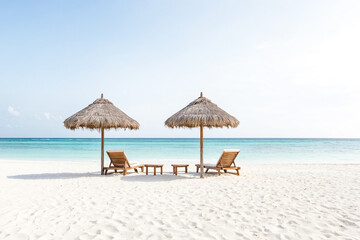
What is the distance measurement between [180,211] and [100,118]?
4.00 m

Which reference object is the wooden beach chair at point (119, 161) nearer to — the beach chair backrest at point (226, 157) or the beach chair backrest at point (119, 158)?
the beach chair backrest at point (119, 158)

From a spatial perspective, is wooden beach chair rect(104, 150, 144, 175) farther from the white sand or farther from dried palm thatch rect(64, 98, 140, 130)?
the white sand

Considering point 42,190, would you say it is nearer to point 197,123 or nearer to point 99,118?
point 99,118

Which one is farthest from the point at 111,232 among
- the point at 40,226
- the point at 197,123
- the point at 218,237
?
the point at 197,123

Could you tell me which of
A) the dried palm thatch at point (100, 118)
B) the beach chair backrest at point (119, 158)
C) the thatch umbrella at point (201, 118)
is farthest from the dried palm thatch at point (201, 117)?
the beach chair backrest at point (119, 158)

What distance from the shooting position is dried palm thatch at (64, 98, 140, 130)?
660 centimetres

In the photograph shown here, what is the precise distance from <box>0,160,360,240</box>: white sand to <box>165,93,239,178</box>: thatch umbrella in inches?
58.7

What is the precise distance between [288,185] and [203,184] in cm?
176

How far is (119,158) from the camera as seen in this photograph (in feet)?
22.0

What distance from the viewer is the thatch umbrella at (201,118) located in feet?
20.4

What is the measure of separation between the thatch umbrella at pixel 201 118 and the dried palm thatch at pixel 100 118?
1.20m

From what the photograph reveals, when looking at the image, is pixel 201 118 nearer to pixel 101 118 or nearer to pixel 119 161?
pixel 119 161

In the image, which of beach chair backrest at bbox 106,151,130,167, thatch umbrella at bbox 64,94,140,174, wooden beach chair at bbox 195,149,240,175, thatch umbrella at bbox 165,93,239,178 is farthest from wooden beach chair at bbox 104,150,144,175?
wooden beach chair at bbox 195,149,240,175

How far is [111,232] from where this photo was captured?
2.73 m
